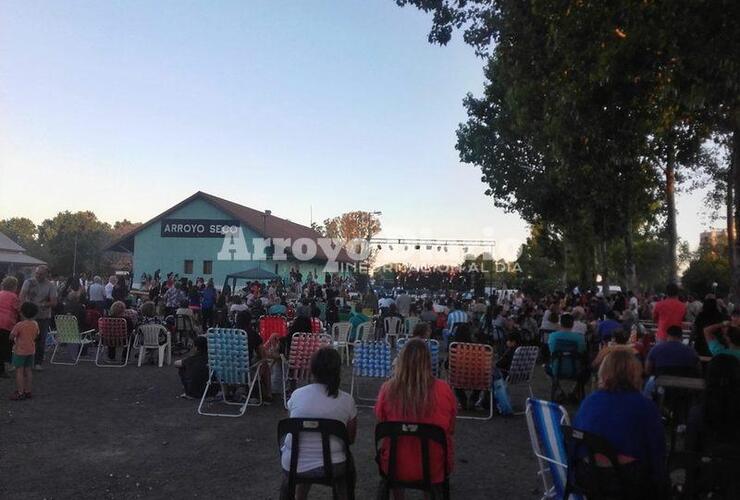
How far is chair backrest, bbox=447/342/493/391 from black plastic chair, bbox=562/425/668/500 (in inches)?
161

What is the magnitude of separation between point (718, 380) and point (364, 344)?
4158 millimetres

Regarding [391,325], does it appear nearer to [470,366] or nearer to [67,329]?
[67,329]

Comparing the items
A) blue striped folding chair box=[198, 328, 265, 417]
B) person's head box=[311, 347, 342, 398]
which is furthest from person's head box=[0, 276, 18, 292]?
person's head box=[311, 347, 342, 398]

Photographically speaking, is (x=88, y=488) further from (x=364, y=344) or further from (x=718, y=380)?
(x=718, y=380)

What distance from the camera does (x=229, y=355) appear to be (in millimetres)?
7129

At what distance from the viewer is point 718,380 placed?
420 cm

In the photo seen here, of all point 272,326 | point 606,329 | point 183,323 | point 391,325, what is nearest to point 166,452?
point 272,326

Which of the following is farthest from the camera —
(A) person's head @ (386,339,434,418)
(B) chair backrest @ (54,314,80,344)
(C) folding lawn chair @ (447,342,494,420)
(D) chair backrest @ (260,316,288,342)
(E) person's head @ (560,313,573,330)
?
(D) chair backrest @ (260,316,288,342)

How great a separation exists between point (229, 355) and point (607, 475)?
499 centimetres

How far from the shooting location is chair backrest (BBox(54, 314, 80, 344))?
10648 millimetres

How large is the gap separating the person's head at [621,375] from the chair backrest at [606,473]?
31 cm

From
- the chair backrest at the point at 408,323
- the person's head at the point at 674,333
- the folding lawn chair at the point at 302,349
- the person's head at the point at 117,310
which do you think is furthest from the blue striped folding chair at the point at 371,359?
the chair backrest at the point at 408,323

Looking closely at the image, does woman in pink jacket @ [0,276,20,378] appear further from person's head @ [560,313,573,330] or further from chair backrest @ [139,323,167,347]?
person's head @ [560,313,573,330]

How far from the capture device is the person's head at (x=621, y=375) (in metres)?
3.18
